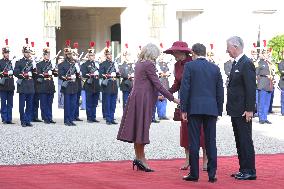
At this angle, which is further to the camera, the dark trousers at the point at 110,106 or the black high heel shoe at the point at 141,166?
the dark trousers at the point at 110,106

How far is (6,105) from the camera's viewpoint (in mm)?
21109

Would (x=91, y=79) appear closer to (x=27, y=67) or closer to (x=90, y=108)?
(x=90, y=108)

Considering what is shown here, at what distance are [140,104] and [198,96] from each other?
1.39m

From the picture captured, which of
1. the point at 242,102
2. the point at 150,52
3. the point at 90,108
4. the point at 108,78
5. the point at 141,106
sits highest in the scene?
the point at 150,52

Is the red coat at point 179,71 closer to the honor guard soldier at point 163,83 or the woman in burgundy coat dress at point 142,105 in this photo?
the woman in burgundy coat dress at point 142,105

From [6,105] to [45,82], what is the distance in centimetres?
105

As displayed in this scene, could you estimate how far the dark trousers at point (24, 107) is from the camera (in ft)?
67.4

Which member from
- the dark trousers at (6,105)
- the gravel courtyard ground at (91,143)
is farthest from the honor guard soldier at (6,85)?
the gravel courtyard ground at (91,143)

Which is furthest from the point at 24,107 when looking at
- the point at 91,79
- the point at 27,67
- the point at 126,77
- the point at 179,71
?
the point at 179,71

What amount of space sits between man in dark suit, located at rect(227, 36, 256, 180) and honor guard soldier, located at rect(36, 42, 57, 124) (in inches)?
397

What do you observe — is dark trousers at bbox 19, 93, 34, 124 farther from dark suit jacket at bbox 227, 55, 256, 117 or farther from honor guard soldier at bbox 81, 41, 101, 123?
dark suit jacket at bbox 227, 55, 256, 117

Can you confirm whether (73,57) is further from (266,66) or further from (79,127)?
(266,66)

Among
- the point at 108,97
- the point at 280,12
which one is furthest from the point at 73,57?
the point at 280,12

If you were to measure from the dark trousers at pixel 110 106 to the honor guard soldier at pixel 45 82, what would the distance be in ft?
4.39
